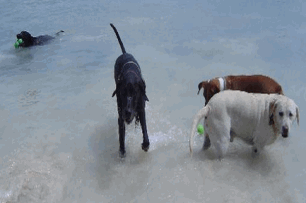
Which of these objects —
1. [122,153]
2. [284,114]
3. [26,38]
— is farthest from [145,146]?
[26,38]

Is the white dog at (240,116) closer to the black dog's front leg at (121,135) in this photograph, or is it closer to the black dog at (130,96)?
the black dog at (130,96)

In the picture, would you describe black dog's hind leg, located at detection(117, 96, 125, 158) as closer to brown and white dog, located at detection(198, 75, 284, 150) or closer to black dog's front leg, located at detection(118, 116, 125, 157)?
black dog's front leg, located at detection(118, 116, 125, 157)

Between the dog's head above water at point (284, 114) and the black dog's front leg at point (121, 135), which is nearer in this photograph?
the dog's head above water at point (284, 114)

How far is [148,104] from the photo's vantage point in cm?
562

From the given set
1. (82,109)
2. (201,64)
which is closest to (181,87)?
(201,64)

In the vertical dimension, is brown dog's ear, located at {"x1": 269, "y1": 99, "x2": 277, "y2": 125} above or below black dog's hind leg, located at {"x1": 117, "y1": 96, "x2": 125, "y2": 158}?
above

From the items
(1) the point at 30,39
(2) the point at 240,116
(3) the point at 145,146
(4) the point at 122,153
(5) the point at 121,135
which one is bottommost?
(4) the point at 122,153

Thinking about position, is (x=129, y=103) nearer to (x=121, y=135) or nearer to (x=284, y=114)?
(x=121, y=135)

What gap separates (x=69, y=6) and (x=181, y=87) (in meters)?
8.98

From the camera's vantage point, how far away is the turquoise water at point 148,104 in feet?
12.6

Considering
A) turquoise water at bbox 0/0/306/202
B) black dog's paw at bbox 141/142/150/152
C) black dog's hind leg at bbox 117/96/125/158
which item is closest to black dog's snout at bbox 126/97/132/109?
black dog's hind leg at bbox 117/96/125/158

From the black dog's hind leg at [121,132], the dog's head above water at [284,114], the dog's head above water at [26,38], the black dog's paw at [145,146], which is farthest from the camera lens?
the dog's head above water at [26,38]

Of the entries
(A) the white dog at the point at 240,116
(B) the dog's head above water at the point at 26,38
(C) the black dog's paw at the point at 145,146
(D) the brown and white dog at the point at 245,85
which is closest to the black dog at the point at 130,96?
(C) the black dog's paw at the point at 145,146

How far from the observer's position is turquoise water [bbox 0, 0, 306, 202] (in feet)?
12.6
